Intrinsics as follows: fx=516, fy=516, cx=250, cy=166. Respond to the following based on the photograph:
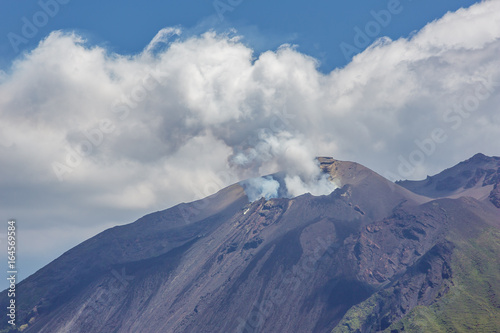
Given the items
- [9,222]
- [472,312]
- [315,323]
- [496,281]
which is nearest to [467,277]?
[496,281]

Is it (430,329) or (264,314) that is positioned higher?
(264,314)

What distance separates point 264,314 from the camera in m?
198

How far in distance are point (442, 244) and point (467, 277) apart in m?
21.2

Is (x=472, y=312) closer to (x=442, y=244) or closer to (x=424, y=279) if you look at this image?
(x=424, y=279)

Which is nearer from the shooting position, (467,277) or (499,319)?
(499,319)

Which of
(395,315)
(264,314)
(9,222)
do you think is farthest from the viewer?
(264,314)

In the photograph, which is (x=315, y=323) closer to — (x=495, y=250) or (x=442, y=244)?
(x=442, y=244)

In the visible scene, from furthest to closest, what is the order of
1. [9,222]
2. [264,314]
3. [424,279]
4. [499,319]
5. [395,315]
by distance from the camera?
[264,314], [424,279], [395,315], [499,319], [9,222]

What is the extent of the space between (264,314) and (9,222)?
114 metres

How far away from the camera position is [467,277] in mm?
180000

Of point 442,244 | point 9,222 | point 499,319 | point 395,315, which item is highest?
point 9,222

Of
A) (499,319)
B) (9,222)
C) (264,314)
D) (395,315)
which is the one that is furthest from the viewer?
(264,314)

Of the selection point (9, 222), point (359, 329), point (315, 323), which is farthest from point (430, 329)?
point (9, 222)

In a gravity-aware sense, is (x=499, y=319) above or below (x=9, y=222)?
below
